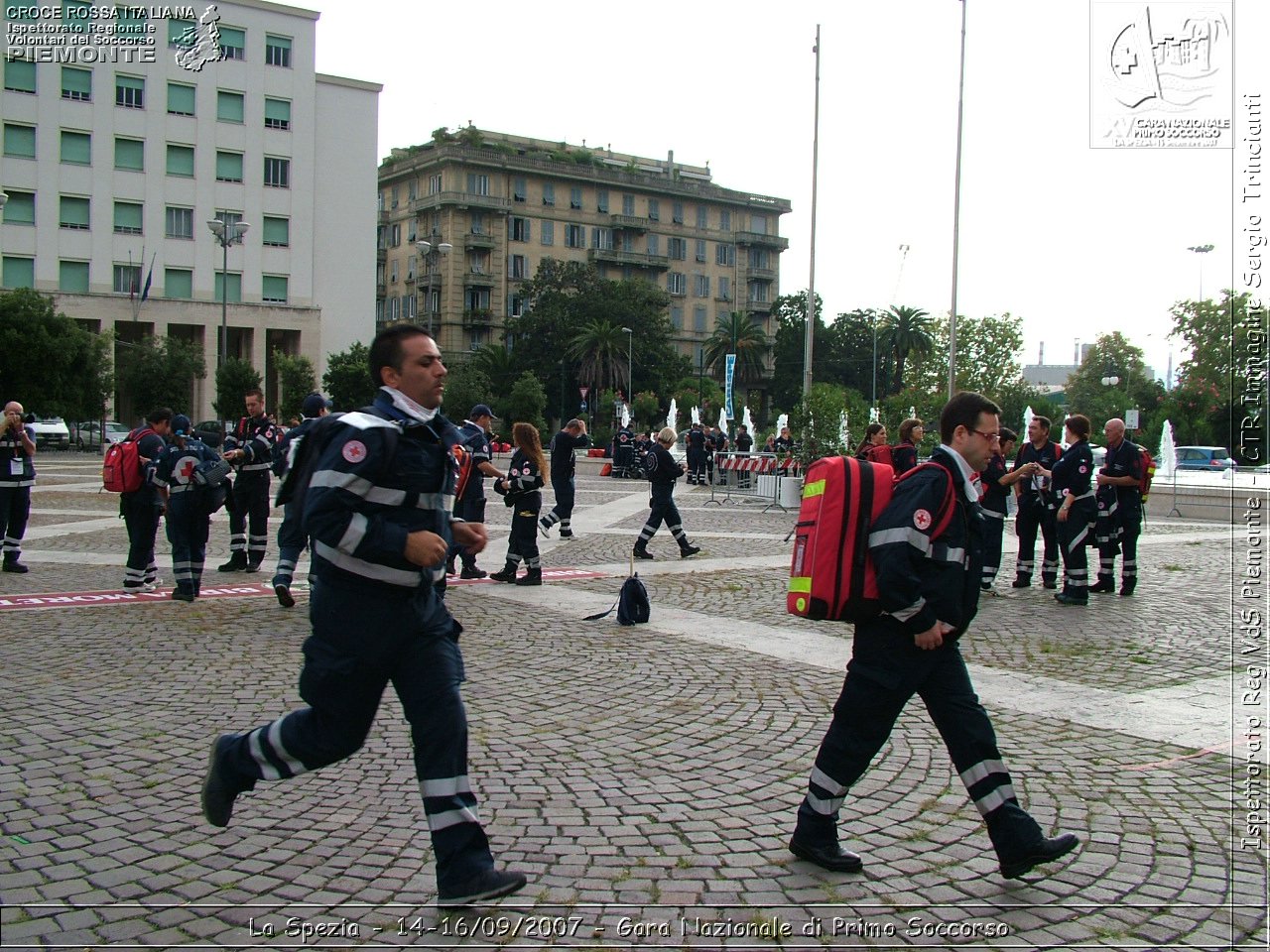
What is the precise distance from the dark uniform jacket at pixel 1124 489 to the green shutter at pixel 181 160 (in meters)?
59.0

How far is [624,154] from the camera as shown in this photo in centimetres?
11112

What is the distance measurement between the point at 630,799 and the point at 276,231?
62797 mm

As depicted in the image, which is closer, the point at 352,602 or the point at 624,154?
the point at 352,602

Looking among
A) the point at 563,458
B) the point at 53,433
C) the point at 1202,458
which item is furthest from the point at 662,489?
the point at 53,433

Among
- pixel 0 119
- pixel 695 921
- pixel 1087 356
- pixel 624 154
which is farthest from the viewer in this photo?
pixel 624 154

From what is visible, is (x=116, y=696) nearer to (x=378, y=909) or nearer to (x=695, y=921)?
(x=378, y=909)

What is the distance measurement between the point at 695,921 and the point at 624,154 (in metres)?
113

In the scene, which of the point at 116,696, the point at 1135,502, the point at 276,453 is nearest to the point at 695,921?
the point at 116,696

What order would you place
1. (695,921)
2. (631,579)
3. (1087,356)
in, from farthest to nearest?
(1087,356) → (631,579) → (695,921)

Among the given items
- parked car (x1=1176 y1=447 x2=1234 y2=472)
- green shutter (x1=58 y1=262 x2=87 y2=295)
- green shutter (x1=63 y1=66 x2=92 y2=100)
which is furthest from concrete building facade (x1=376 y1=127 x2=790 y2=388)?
parked car (x1=1176 y1=447 x2=1234 y2=472)

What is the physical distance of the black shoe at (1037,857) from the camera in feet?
12.8

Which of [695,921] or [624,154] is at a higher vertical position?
[624,154]

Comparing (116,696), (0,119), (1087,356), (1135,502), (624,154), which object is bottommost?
(116,696)

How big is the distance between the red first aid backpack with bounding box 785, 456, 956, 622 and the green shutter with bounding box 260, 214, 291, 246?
62932 mm
